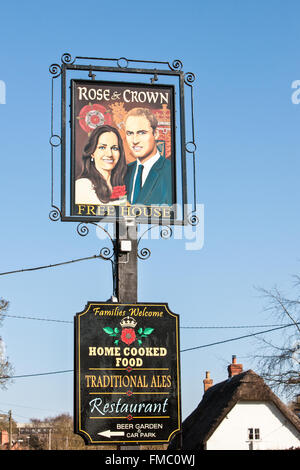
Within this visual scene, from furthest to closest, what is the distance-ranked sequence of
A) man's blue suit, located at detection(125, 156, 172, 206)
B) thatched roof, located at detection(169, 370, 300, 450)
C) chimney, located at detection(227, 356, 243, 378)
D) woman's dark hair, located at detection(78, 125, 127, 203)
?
chimney, located at detection(227, 356, 243, 378), thatched roof, located at detection(169, 370, 300, 450), man's blue suit, located at detection(125, 156, 172, 206), woman's dark hair, located at detection(78, 125, 127, 203)

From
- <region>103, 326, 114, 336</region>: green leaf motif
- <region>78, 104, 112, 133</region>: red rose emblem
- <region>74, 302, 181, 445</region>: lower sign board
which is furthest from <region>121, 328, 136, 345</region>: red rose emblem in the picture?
<region>78, 104, 112, 133</region>: red rose emblem

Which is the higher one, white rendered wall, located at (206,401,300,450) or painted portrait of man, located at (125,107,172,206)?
painted portrait of man, located at (125,107,172,206)

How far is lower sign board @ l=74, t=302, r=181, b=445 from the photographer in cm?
1161

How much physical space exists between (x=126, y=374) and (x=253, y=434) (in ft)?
73.4

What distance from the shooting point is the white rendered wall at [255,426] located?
32625 millimetres

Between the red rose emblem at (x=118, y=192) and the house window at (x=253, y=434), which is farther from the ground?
the red rose emblem at (x=118, y=192)

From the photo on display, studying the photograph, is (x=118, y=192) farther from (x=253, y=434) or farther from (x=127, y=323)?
(x=253, y=434)

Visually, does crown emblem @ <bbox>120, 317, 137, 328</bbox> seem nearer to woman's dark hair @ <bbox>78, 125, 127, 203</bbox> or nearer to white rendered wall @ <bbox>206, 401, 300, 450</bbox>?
woman's dark hair @ <bbox>78, 125, 127, 203</bbox>

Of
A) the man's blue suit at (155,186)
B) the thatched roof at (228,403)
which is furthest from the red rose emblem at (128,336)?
the thatched roof at (228,403)

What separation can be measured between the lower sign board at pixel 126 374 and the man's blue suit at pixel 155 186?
1917mm

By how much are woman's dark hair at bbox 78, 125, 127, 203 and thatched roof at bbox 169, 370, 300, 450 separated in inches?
835

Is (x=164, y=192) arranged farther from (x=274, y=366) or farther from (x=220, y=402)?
(x=220, y=402)

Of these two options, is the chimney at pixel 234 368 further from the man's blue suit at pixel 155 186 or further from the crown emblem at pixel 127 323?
the crown emblem at pixel 127 323
